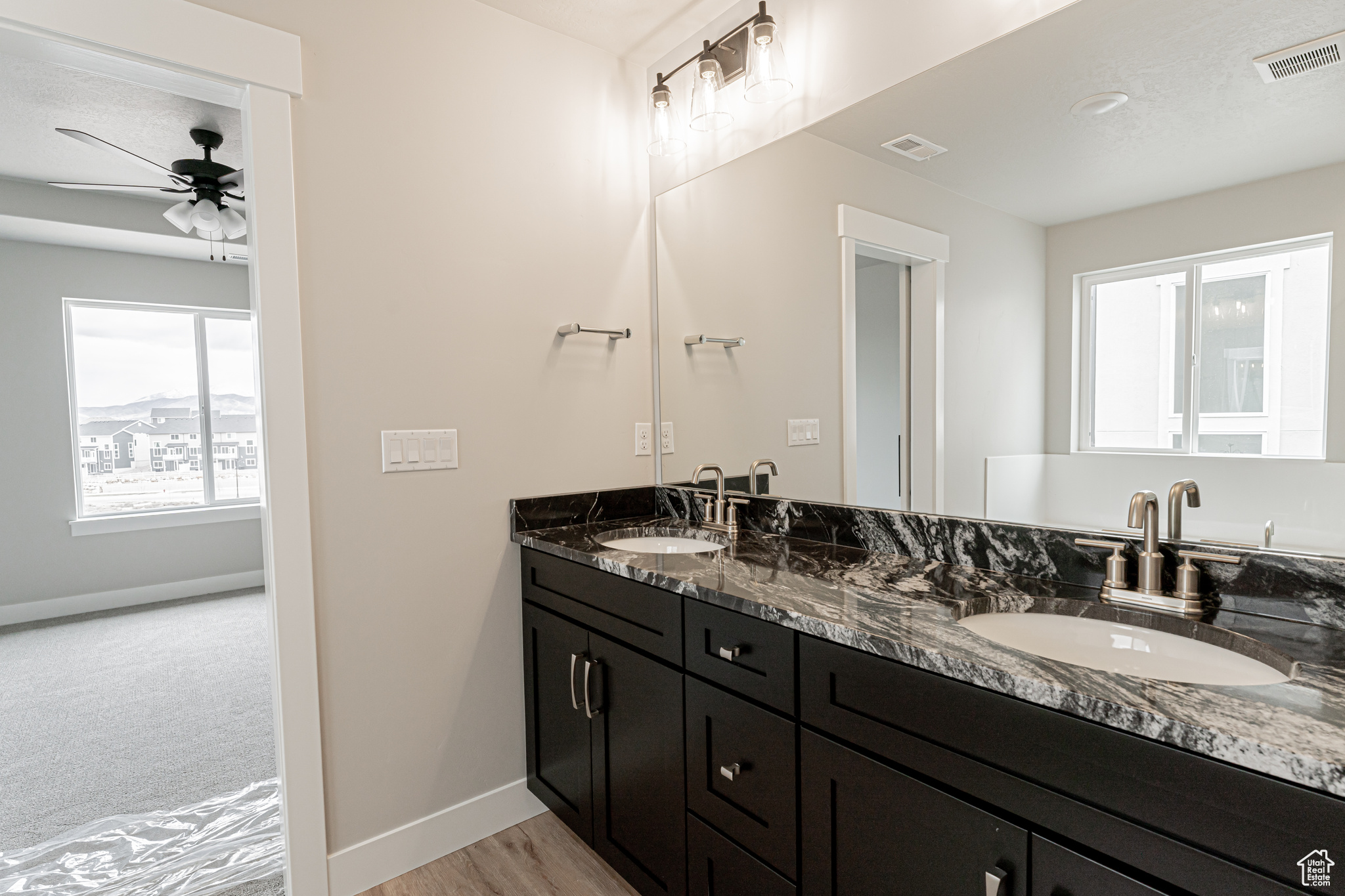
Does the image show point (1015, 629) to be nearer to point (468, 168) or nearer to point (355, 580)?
point (355, 580)

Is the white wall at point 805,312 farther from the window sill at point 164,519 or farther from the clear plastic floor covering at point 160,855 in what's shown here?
the window sill at point 164,519

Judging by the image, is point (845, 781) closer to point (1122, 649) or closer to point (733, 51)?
point (1122, 649)

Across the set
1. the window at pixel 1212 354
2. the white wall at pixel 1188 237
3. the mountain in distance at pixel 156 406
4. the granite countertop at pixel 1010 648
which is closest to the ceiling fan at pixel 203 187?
the mountain in distance at pixel 156 406

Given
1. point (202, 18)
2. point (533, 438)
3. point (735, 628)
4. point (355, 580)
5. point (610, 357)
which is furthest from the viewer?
point (610, 357)

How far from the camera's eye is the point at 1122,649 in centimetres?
107

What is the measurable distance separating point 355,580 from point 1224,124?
7.03 feet

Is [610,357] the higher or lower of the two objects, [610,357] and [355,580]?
the higher

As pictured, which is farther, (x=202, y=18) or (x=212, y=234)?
(x=212, y=234)

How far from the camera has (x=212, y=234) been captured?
4.33m

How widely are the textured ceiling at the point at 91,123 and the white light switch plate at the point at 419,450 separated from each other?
1.83 meters

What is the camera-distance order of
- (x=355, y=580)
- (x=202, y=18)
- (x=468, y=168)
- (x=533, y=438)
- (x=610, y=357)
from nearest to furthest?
(x=202, y=18)
(x=355, y=580)
(x=468, y=168)
(x=533, y=438)
(x=610, y=357)

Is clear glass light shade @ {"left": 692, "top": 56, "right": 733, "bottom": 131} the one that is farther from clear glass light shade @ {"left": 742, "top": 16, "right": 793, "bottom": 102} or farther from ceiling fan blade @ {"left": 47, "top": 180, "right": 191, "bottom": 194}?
ceiling fan blade @ {"left": 47, "top": 180, "right": 191, "bottom": 194}

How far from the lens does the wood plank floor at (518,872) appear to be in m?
1.78

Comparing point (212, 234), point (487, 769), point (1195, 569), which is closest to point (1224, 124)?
point (1195, 569)
